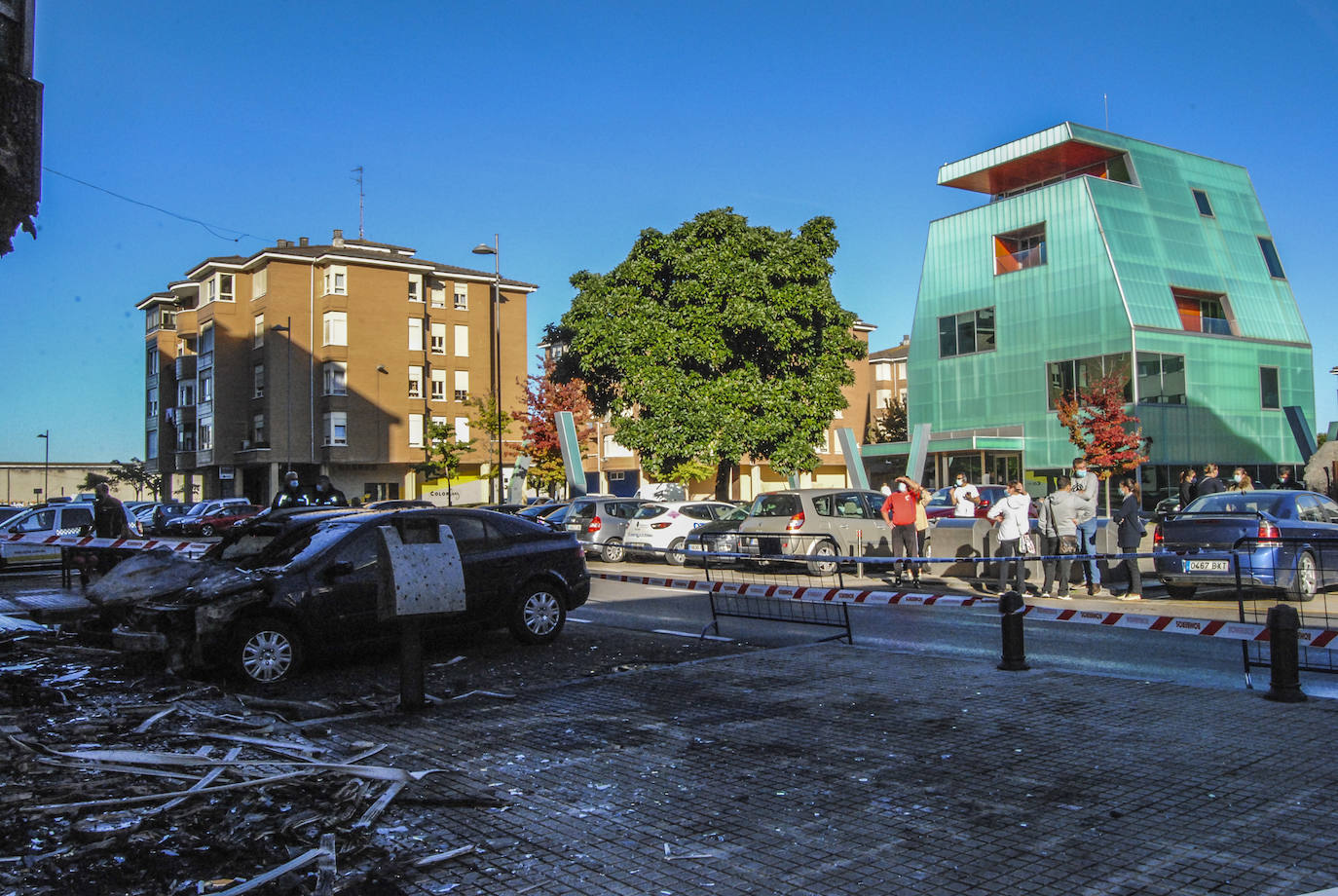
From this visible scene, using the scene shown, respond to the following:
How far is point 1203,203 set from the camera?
4597 centimetres

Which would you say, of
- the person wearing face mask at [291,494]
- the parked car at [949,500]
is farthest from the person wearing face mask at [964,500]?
the person wearing face mask at [291,494]

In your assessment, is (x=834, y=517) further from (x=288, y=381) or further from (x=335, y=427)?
(x=288, y=381)

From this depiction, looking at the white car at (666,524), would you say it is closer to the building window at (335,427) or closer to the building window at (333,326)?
the building window at (335,427)

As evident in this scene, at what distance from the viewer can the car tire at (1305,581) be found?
37.4ft

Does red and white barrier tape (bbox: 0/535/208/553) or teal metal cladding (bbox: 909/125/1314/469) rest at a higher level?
teal metal cladding (bbox: 909/125/1314/469)

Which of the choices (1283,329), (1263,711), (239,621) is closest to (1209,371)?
(1283,329)

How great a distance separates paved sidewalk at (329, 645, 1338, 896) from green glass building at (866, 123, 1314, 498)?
3678cm

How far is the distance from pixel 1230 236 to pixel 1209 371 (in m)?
7.94

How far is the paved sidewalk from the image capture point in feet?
14.1

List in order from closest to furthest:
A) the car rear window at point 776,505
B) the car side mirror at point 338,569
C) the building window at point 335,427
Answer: the car side mirror at point 338,569 → the car rear window at point 776,505 → the building window at point 335,427

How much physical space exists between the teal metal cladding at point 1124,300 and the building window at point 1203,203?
0.24 m

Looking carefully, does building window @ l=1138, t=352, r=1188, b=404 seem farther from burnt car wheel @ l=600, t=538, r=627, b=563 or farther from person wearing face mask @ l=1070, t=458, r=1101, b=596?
person wearing face mask @ l=1070, t=458, r=1101, b=596

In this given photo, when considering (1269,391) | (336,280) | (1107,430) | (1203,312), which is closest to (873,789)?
(1107,430)

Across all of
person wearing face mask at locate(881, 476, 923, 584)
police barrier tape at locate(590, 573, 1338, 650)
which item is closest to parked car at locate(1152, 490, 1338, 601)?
police barrier tape at locate(590, 573, 1338, 650)
